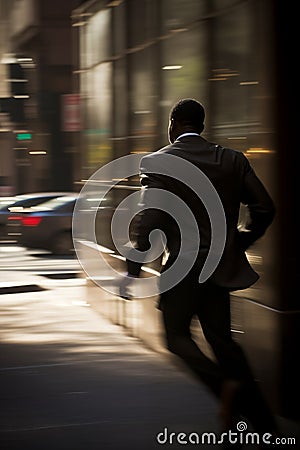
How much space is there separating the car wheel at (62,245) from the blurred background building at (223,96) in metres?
8.78

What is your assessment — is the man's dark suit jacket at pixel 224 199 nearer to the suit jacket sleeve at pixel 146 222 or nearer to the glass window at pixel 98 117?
the suit jacket sleeve at pixel 146 222

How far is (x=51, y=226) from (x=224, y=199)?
16877mm

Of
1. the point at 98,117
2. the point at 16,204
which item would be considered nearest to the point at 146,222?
the point at 98,117

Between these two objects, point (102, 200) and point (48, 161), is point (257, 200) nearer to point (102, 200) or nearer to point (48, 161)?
point (102, 200)

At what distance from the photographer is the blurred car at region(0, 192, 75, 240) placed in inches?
904

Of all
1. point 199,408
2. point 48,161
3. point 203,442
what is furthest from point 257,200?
point 48,161

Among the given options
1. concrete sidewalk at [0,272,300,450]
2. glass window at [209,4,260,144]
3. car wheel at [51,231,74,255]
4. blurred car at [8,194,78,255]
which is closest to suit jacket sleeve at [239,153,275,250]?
concrete sidewalk at [0,272,300,450]

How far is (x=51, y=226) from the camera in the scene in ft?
72.7

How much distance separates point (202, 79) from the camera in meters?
8.29

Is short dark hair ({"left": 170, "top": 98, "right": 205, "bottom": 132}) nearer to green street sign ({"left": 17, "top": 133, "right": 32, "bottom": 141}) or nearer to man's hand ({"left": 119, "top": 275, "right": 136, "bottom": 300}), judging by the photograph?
man's hand ({"left": 119, "top": 275, "right": 136, "bottom": 300})

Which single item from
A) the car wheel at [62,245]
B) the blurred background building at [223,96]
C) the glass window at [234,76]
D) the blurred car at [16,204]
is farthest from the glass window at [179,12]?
the blurred car at [16,204]

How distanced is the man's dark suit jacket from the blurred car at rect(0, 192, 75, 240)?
57.1 feet

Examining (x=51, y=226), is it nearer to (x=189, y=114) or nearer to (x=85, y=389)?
(x=85, y=389)

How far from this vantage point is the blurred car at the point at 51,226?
2198 cm
